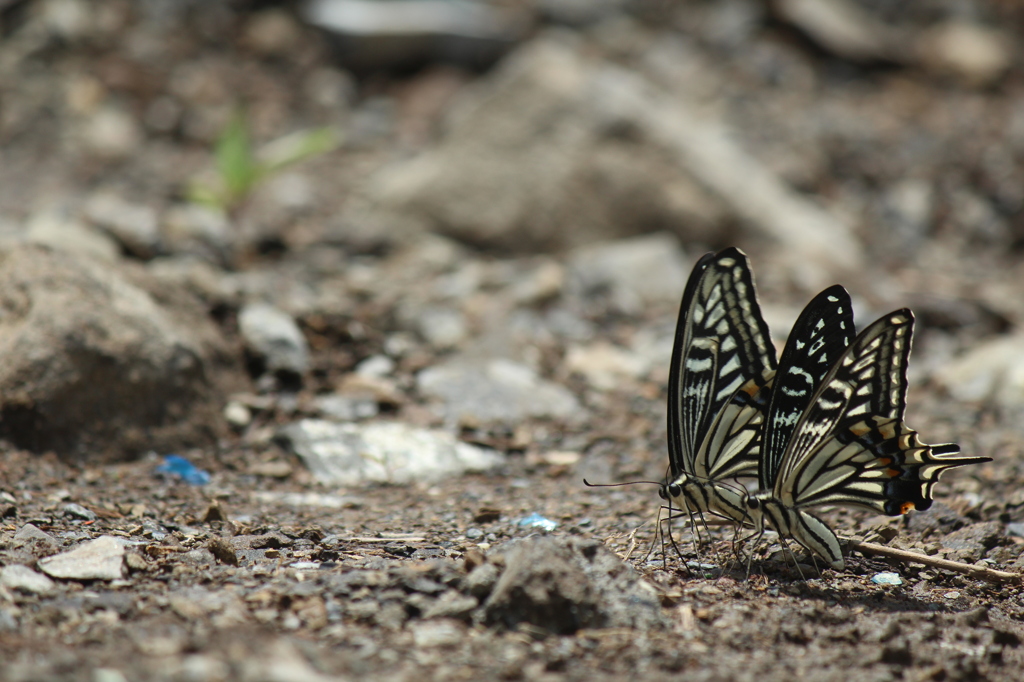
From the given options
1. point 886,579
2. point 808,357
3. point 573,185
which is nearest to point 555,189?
point 573,185

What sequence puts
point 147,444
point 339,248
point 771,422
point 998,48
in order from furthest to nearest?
point 998,48 → point 339,248 → point 147,444 → point 771,422

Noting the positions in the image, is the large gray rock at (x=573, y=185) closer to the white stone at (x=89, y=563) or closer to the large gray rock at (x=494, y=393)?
the large gray rock at (x=494, y=393)

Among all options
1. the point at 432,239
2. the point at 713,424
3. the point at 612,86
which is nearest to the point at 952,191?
the point at 612,86

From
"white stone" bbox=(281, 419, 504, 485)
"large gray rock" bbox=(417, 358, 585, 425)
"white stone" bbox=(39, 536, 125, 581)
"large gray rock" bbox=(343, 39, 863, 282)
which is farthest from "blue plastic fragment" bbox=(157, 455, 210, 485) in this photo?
"large gray rock" bbox=(343, 39, 863, 282)

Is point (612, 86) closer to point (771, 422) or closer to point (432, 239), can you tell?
point (432, 239)

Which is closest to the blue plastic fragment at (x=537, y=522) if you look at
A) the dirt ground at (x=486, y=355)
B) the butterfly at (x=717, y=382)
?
the dirt ground at (x=486, y=355)

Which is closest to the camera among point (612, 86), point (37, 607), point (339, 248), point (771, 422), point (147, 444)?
point (37, 607)
